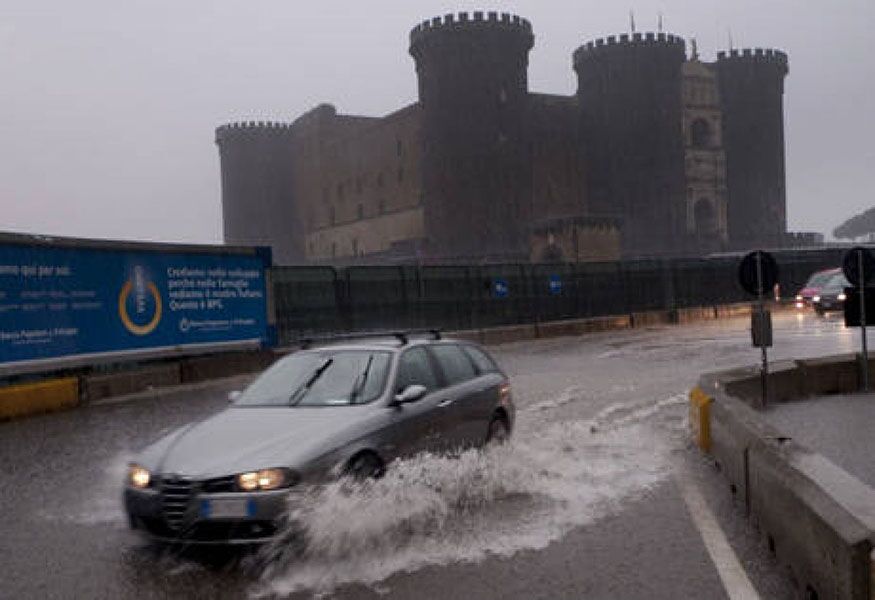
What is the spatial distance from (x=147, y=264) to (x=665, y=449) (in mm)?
11407

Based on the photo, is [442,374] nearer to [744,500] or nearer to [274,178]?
[744,500]

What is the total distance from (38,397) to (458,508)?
9852 millimetres

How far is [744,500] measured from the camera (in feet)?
23.5

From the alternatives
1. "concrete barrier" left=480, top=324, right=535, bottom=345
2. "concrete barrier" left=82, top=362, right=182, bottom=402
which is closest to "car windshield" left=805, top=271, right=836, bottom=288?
"concrete barrier" left=480, top=324, right=535, bottom=345

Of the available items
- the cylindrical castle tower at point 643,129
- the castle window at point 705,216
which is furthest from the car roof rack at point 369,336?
the castle window at point 705,216

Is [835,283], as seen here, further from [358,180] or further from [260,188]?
[260,188]

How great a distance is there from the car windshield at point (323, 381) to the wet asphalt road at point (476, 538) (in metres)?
0.91

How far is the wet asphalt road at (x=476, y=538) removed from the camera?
5.70 m

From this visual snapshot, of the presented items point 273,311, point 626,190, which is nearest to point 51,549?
point 273,311

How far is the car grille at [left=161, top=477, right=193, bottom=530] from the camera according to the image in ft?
20.3

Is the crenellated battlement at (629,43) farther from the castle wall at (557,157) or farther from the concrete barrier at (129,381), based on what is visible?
the concrete barrier at (129,381)

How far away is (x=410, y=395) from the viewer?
761 cm

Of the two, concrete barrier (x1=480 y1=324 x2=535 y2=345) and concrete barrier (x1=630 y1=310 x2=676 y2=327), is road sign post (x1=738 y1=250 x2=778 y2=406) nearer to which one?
concrete barrier (x1=480 y1=324 x2=535 y2=345)

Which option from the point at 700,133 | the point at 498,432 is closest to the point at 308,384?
the point at 498,432
